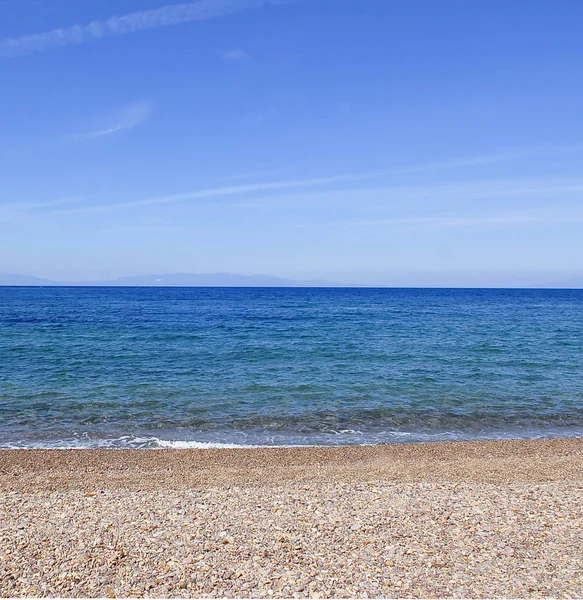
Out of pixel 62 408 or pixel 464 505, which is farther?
pixel 62 408

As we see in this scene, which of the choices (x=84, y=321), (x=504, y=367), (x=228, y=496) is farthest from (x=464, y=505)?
(x=84, y=321)

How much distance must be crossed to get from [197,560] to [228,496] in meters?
2.32

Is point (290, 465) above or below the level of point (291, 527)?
below

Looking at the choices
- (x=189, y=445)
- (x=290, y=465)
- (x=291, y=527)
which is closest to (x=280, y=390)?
(x=189, y=445)

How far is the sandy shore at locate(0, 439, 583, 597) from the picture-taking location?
5.97 meters

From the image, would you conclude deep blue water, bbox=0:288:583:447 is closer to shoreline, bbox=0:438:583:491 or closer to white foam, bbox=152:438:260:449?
white foam, bbox=152:438:260:449

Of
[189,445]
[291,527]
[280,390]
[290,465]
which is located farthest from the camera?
[280,390]

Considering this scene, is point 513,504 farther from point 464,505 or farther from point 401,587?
point 401,587

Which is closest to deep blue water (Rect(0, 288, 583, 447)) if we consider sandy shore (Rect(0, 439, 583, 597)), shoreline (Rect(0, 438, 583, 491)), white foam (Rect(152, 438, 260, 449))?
white foam (Rect(152, 438, 260, 449))

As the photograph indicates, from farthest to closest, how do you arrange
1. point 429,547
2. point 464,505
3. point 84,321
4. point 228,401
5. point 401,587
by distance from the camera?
point 84,321, point 228,401, point 464,505, point 429,547, point 401,587

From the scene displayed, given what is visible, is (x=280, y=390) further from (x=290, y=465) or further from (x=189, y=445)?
(x=290, y=465)

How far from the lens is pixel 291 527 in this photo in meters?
7.38

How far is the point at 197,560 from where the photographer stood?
6441 mm

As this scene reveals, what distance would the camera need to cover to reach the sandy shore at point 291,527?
19.6 ft
